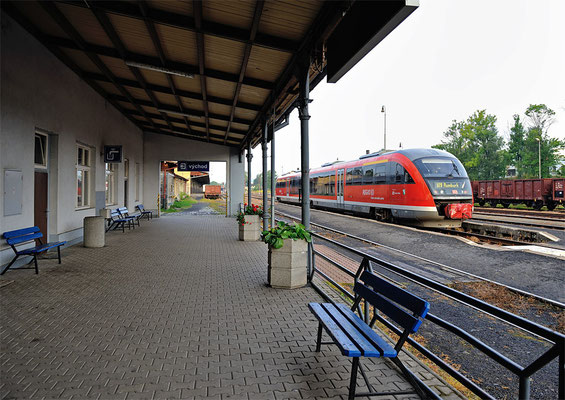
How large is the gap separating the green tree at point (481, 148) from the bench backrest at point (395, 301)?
54.7 meters

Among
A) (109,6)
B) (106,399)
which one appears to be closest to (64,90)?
(109,6)

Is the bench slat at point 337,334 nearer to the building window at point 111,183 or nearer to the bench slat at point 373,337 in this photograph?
the bench slat at point 373,337

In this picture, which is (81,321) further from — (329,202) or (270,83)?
(329,202)

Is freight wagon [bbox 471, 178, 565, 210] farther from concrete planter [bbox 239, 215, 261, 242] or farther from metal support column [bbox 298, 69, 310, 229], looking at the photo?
metal support column [bbox 298, 69, 310, 229]

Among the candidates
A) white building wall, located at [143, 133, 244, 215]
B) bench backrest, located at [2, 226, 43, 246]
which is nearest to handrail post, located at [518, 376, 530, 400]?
bench backrest, located at [2, 226, 43, 246]

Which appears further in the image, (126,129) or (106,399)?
(126,129)

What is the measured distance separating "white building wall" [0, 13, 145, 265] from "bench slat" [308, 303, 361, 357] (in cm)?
642

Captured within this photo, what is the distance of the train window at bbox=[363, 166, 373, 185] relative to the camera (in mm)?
17031

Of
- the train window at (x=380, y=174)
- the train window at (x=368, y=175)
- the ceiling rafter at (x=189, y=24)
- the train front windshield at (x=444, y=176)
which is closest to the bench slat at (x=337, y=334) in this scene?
the ceiling rafter at (x=189, y=24)

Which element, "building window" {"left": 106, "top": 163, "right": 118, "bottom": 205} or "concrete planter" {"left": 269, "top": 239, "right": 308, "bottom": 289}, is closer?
"concrete planter" {"left": 269, "top": 239, "right": 308, "bottom": 289}

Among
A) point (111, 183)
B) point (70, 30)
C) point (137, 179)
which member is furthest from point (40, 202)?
point (137, 179)

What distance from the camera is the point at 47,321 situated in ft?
14.1

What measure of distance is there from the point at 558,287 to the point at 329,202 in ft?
53.8

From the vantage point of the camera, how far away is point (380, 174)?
16.1m
